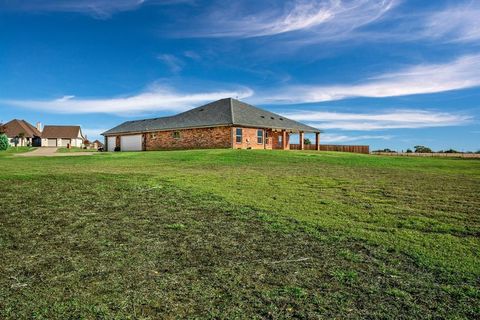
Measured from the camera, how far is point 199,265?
15.4 ft

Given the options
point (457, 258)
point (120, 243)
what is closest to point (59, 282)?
point (120, 243)

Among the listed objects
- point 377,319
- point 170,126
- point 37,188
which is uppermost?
point 170,126

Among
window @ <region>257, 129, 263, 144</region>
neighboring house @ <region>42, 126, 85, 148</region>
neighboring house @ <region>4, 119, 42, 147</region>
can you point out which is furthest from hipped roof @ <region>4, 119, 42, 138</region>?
window @ <region>257, 129, 263, 144</region>

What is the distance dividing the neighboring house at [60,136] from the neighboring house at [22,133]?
1.57m

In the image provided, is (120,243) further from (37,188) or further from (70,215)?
(37,188)

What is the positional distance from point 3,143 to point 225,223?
50069 millimetres

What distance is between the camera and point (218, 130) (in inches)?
1428

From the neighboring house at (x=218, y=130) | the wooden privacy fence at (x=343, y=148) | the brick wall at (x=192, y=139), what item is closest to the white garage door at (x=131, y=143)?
the neighboring house at (x=218, y=130)

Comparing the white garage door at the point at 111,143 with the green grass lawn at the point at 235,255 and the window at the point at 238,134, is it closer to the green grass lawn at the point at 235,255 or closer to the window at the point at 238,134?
the window at the point at 238,134

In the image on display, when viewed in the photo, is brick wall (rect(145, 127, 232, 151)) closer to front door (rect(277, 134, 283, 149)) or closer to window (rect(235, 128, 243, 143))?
window (rect(235, 128, 243, 143))

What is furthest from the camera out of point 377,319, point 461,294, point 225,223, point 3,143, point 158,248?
point 3,143

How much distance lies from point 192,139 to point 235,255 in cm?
3406

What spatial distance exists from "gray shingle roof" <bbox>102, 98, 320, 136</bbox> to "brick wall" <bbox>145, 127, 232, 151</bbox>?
685mm

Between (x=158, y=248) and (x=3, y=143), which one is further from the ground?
(x=3, y=143)
